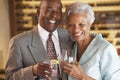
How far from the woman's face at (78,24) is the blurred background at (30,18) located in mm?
918

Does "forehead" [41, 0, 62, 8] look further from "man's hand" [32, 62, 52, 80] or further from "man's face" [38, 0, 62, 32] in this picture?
"man's hand" [32, 62, 52, 80]

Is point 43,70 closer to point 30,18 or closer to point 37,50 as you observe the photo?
point 37,50

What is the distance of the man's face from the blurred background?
74cm

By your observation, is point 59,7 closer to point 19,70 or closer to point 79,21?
point 79,21

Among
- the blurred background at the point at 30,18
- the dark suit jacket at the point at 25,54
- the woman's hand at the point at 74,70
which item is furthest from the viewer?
the blurred background at the point at 30,18

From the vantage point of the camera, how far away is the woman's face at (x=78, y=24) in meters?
1.52

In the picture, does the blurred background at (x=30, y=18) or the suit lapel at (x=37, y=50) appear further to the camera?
the blurred background at (x=30, y=18)

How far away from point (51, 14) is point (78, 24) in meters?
0.23

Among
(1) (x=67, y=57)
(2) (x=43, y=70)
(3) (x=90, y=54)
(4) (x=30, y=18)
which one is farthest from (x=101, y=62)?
(4) (x=30, y=18)

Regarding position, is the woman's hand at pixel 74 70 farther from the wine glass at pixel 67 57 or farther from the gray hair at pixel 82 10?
the gray hair at pixel 82 10

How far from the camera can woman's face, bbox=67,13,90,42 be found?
152cm

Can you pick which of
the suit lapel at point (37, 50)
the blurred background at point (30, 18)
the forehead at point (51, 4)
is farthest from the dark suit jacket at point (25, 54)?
the blurred background at point (30, 18)

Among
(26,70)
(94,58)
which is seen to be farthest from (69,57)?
(26,70)

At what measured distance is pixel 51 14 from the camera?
169 cm
